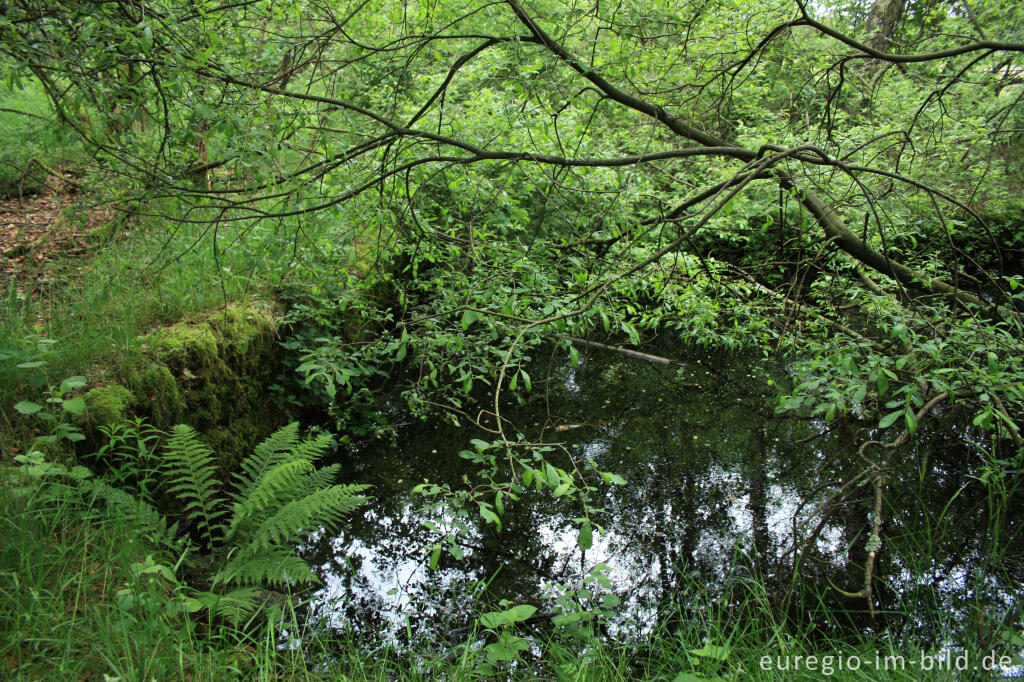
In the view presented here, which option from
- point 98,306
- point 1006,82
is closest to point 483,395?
point 98,306

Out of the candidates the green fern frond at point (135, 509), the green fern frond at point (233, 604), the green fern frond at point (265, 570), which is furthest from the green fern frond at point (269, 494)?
the green fern frond at point (233, 604)

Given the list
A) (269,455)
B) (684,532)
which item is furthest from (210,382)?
(684,532)

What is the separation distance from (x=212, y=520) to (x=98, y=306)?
5.12ft

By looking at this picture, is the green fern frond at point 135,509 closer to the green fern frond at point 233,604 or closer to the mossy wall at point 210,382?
the green fern frond at point 233,604

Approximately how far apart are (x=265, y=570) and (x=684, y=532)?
8.49 feet

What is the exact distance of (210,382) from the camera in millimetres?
3951

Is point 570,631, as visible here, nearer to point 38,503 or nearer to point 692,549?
point 692,549

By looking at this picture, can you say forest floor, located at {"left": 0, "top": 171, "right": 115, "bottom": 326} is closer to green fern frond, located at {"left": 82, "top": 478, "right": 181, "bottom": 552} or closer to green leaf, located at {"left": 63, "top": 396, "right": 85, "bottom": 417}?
green fern frond, located at {"left": 82, "top": 478, "right": 181, "bottom": 552}

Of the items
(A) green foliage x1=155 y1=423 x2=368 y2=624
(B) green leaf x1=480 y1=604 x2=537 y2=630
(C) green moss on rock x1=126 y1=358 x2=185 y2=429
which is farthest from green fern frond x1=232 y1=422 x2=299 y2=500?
(B) green leaf x1=480 y1=604 x2=537 y2=630

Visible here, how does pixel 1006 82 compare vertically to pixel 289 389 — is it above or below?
above

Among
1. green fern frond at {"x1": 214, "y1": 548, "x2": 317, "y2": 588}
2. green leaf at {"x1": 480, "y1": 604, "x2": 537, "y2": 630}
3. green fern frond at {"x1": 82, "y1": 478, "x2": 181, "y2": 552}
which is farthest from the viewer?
green fern frond at {"x1": 214, "y1": 548, "x2": 317, "y2": 588}

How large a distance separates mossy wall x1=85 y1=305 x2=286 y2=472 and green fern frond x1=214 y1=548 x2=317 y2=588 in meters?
0.99

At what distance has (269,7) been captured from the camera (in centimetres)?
319

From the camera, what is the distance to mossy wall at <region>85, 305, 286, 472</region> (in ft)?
11.1
